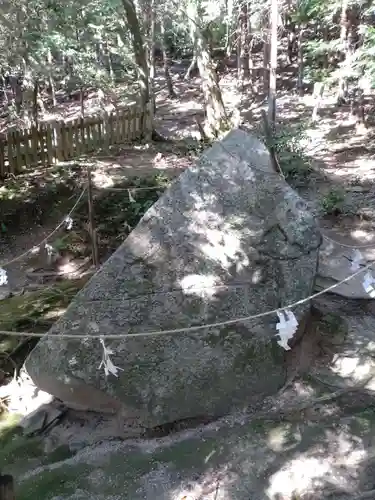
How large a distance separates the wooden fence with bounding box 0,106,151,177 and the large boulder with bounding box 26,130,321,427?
19.7 feet

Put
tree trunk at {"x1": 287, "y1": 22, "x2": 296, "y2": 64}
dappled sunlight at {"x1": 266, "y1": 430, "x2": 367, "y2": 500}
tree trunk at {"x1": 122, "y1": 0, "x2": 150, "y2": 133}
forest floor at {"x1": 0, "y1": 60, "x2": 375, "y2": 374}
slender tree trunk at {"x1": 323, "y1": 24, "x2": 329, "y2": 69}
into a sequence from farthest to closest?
tree trunk at {"x1": 287, "y1": 22, "x2": 296, "y2": 64} → slender tree trunk at {"x1": 323, "y1": 24, "x2": 329, "y2": 69} → tree trunk at {"x1": 122, "y1": 0, "x2": 150, "y2": 133} → forest floor at {"x1": 0, "y1": 60, "x2": 375, "y2": 374} → dappled sunlight at {"x1": 266, "y1": 430, "x2": 367, "y2": 500}

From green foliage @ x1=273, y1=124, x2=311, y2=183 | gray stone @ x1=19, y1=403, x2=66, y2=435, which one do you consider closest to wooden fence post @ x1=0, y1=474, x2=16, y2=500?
gray stone @ x1=19, y1=403, x2=66, y2=435

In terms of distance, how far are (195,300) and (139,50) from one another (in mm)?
9751

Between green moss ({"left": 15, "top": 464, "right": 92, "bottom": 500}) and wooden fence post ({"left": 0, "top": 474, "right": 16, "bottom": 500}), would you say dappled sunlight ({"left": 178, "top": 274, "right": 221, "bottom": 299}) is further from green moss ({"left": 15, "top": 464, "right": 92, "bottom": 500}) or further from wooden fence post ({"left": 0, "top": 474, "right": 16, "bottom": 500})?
wooden fence post ({"left": 0, "top": 474, "right": 16, "bottom": 500})

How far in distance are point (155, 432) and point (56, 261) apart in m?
4.62

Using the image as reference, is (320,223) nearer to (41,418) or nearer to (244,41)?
(41,418)

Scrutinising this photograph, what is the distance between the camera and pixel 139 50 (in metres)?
12.8

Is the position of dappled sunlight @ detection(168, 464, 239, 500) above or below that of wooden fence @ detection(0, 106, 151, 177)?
below

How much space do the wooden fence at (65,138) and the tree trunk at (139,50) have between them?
393 mm

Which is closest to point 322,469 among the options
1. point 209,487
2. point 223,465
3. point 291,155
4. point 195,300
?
point 223,465

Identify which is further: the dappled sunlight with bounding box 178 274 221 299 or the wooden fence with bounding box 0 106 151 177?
the wooden fence with bounding box 0 106 151 177

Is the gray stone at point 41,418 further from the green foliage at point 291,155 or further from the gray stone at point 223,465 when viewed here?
the green foliage at point 291,155

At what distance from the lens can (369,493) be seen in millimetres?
3523

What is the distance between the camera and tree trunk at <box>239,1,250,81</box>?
19269mm
